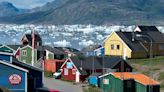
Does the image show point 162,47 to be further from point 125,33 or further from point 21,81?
point 21,81

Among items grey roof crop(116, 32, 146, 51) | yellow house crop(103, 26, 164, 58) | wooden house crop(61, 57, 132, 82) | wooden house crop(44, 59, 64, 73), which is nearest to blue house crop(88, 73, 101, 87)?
wooden house crop(61, 57, 132, 82)

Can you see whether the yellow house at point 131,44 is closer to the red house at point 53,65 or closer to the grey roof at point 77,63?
the red house at point 53,65

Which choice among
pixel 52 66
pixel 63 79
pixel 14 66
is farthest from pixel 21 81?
pixel 52 66

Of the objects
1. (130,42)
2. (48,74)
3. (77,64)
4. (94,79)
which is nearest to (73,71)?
(77,64)

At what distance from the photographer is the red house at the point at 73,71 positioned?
160ft

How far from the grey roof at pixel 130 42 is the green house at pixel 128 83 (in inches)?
671

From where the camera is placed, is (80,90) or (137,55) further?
(137,55)

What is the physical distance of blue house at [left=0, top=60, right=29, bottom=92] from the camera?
2977cm

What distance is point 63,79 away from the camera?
5072 centimetres

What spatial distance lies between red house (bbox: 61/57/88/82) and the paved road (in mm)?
1086

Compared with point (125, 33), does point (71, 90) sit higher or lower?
lower

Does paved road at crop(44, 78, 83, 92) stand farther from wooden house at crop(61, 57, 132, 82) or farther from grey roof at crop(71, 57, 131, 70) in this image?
grey roof at crop(71, 57, 131, 70)

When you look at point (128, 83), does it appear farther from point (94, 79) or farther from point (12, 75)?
point (12, 75)

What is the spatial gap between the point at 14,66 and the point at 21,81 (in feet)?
2.82
